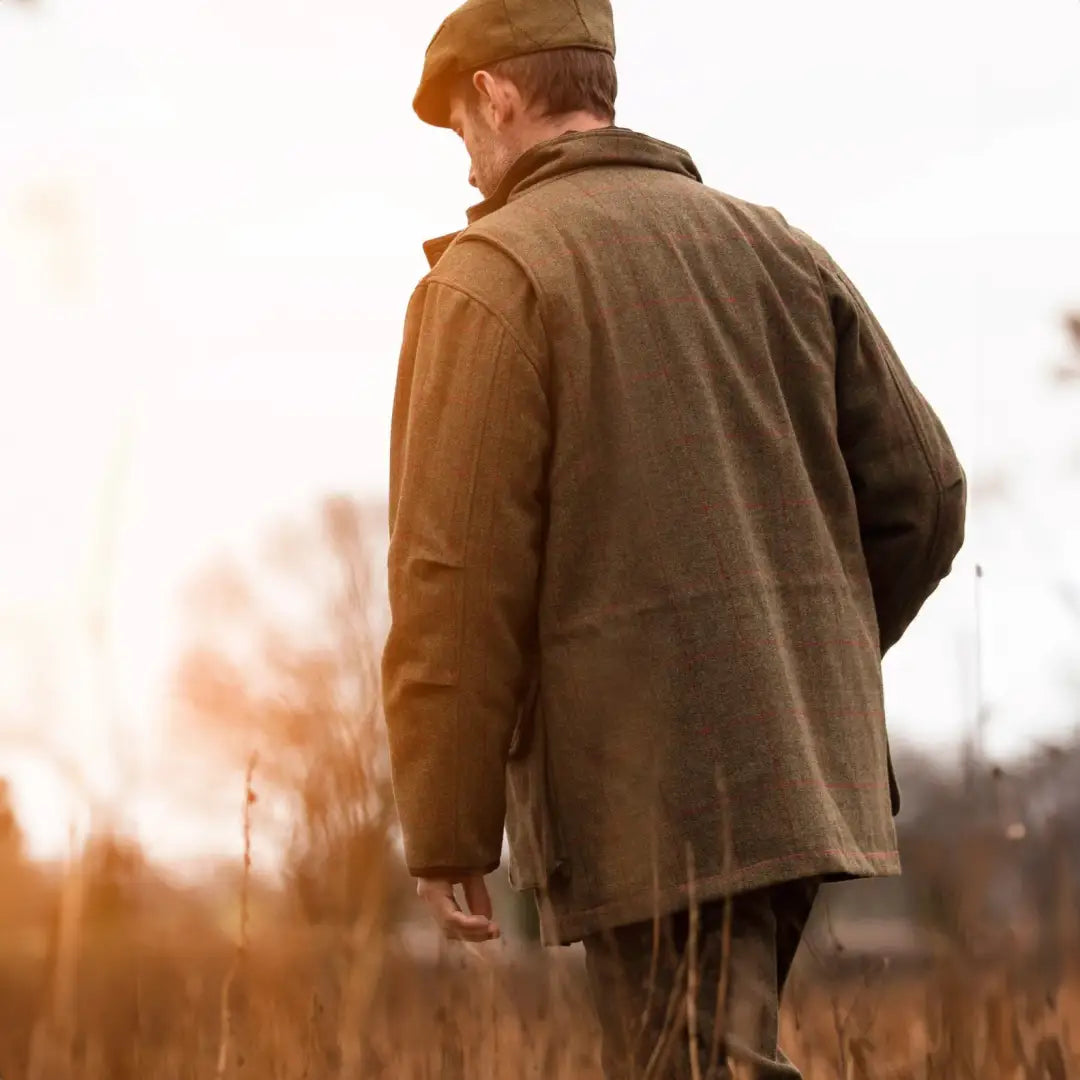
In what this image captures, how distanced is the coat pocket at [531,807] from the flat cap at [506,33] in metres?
0.93

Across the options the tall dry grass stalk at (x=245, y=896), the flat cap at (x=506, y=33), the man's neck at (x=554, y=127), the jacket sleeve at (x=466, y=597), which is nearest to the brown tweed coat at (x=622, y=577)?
the jacket sleeve at (x=466, y=597)

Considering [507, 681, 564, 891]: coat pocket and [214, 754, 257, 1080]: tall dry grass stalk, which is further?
[507, 681, 564, 891]: coat pocket

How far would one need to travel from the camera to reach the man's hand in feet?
6.19

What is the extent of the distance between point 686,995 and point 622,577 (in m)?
0.49

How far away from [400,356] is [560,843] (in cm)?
70

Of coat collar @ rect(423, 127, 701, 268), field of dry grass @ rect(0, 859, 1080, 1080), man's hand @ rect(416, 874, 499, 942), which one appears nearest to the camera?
field of dry grass @ rect(0, 859, 1080, 1080)

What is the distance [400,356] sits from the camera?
211cm

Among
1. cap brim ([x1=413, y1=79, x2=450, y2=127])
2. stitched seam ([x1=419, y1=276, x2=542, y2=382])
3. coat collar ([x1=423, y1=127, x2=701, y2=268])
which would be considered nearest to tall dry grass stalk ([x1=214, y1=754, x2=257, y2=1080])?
stitched seam ([x1=419, y1=276, x2=542, y2=382])

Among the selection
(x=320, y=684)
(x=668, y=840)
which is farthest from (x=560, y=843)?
(x=320, y=684)

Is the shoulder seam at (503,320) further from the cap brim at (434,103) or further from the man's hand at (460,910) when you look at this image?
the man's hand at (460,910)

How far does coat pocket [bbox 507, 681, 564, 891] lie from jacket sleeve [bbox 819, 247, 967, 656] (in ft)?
1.88

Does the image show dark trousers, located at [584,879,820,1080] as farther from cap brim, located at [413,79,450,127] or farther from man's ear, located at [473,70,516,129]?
cap brim, located at [413,79,450,127]

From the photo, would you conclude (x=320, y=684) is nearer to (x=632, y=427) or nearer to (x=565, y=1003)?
(x=632, y=427)

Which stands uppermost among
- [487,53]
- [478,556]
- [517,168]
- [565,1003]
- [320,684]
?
[487,53]
